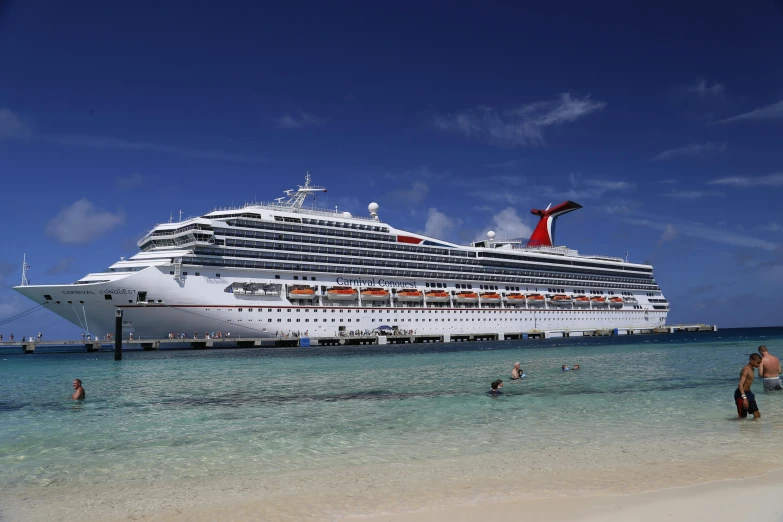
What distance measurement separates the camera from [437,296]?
206 feet

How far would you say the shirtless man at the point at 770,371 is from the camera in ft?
A: 48.3

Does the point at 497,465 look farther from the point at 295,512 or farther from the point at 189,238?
the point at 189,238

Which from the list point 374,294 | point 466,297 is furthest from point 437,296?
point 374,294

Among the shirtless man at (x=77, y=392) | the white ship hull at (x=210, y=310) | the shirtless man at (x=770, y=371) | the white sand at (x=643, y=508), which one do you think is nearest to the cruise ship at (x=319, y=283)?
the white ship hull at (x=210, y=310)

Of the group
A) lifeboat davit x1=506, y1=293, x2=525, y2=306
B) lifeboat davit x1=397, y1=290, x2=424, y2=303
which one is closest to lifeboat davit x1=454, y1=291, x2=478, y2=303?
lifeboat davit x1=397, y1=290, x2=424, y2=303

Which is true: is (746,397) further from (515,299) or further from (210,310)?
(515,299)

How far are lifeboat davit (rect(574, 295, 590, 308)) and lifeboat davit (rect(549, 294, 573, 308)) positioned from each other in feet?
4.57

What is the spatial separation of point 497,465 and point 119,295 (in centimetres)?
4129

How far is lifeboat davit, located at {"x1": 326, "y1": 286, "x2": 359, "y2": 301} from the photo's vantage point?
5384cm

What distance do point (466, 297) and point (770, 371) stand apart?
50898mm

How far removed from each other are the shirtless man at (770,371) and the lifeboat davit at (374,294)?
4389cm

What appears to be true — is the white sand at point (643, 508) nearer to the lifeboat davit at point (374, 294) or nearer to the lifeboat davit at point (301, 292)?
the lifeboat davit at point (301, 292)

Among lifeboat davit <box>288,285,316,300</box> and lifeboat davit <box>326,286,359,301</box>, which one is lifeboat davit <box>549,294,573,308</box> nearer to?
lifeboat davit <box>326,286,359,301</box>

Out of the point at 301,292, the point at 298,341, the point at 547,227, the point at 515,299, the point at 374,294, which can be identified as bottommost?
the point at 298,341
